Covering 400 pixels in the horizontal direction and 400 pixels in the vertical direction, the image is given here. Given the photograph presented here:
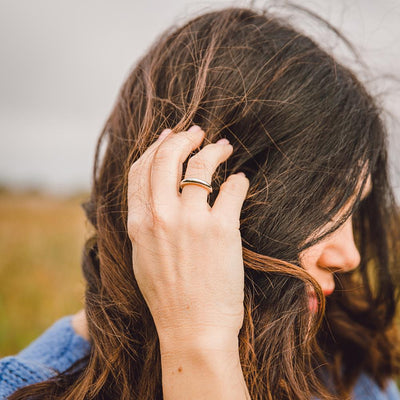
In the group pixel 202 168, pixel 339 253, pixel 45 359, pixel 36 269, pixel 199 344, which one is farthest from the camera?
pixel 36 269

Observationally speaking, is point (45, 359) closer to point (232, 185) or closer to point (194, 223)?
point (194, 223)

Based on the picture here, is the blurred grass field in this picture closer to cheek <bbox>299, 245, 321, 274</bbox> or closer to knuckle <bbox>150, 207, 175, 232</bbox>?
knuckle <bbox>150, 207, 175, 232</bbox>

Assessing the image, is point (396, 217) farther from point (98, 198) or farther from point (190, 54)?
point (98, 198)

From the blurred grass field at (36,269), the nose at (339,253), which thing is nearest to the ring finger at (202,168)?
the nose at (339,253)

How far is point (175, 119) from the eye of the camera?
1385 mm

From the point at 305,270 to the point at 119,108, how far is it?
957 millimetres

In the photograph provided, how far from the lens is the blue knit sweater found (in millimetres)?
1423

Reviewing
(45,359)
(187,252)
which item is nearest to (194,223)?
(187,252)

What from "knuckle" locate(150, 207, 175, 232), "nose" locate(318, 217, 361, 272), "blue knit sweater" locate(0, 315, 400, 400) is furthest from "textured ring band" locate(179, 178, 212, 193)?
"blue knit sweater" locate(0, 315, 400, 400)

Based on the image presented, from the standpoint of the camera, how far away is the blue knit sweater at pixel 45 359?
4.67 ft

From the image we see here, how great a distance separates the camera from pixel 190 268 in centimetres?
114

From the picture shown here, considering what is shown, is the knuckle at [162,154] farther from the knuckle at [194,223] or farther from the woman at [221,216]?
the knuckle at [194,223]

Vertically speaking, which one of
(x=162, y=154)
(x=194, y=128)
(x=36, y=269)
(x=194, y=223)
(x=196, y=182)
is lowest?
(x=194, y=223)

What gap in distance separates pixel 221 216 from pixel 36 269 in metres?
2.86
